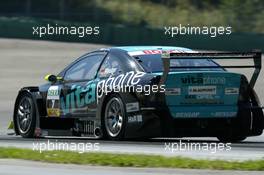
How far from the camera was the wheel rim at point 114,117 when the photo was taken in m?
12.3

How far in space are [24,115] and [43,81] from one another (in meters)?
14.8

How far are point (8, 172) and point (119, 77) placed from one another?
3901 mm

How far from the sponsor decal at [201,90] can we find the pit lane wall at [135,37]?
2249 cm

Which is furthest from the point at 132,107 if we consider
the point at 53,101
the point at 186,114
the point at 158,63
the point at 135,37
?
the point at 135,37

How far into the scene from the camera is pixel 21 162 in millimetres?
9719

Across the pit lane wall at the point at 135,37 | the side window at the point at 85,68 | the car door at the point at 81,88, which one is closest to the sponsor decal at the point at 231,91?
the car door at the point at 81,88

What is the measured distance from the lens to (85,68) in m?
13.6

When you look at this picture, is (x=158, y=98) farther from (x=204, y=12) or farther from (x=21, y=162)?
(x=204, y=12)

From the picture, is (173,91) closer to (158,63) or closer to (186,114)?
(186,114)

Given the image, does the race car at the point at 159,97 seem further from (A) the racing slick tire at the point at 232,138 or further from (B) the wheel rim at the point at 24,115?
(B) the wheel rim at the point at 24,115

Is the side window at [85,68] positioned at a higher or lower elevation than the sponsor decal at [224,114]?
higher

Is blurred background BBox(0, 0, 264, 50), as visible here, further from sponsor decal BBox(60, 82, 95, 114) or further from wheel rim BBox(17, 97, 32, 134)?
sponsor decal BBox(60, 82, 95, 114)


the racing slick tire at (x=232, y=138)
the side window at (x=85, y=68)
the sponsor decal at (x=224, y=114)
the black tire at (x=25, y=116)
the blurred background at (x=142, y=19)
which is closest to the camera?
the sponsor decal at (x=224, y=114)

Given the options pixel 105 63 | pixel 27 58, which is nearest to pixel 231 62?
pixel 27 58
